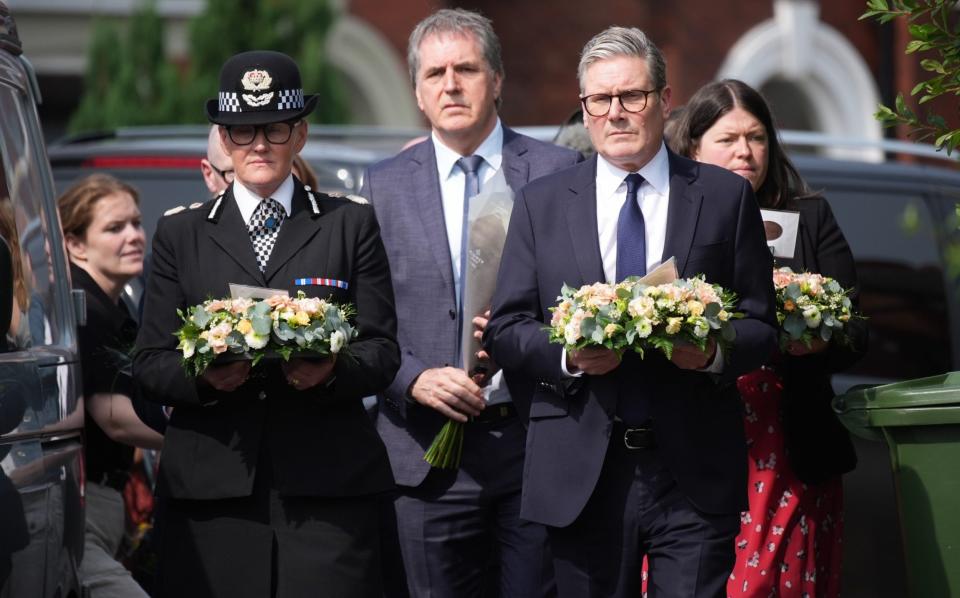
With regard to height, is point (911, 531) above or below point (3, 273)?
below

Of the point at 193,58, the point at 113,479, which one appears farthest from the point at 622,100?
the point at 193,58

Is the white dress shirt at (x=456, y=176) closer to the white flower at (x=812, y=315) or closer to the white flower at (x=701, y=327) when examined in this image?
the white flower at (x=812, y=315)

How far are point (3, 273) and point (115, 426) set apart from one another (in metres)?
1.62

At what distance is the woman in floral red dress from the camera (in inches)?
201

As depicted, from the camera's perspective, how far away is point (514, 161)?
5270 mm

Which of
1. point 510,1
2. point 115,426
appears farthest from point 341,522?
point 510,1

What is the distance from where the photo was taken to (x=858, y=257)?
22.7 ft

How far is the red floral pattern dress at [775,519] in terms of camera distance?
511 cm

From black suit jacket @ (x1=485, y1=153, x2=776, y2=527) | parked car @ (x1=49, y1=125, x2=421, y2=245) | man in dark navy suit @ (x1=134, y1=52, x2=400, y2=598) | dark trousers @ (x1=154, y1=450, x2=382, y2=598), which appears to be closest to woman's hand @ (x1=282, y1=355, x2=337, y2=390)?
man in dark navy suit @ (x1=134, y1=52, x2=400, y2=598)

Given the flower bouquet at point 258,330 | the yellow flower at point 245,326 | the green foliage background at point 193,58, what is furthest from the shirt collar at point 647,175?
the green foliage background at point 193,58

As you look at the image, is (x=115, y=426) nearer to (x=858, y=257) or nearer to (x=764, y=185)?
(x=764, y=185)

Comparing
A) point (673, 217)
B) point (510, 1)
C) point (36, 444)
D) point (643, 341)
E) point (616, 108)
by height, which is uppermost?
point (510, 1)

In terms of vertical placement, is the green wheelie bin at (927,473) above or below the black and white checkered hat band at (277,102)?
below

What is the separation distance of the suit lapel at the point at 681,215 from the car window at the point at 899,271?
2.53 m
